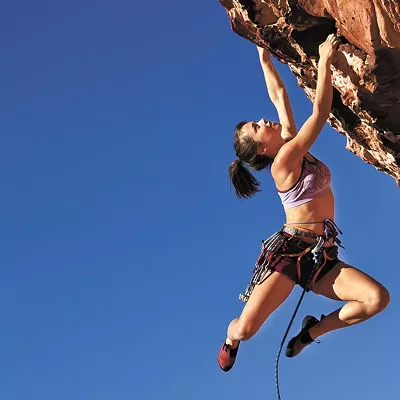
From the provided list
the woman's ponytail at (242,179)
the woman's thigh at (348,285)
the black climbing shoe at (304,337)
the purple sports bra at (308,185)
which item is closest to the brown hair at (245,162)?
the woman's ponytail at (242,179)

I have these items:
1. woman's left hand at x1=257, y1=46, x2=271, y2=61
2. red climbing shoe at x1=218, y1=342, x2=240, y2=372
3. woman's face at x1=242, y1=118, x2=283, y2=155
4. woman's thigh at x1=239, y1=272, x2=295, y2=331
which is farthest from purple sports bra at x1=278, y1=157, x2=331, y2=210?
woman's left hand at x1=257, y1=46, x2=271, y2=61

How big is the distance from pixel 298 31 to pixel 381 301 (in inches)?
145

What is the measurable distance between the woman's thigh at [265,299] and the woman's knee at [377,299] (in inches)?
33.8

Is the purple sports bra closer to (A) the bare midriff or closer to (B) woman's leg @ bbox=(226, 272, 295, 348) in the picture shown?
(A) the bare midriff

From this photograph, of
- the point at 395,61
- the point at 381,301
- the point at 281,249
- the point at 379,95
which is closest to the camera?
the point at 381,301

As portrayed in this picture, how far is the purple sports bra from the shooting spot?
266 inches

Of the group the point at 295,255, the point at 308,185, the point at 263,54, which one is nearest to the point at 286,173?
the point at 308,185

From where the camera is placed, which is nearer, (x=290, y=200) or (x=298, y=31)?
(x=290, y=200)

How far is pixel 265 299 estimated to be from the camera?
687 centimetres

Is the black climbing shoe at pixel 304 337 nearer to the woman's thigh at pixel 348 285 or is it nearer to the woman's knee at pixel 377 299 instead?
the woman's thigh at pixel 348 285

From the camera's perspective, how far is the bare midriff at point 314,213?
6898mm

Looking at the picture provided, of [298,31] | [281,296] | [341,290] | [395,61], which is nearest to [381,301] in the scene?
[341,290]

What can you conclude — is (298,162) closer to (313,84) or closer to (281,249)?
(281,249)

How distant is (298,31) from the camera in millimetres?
8367
